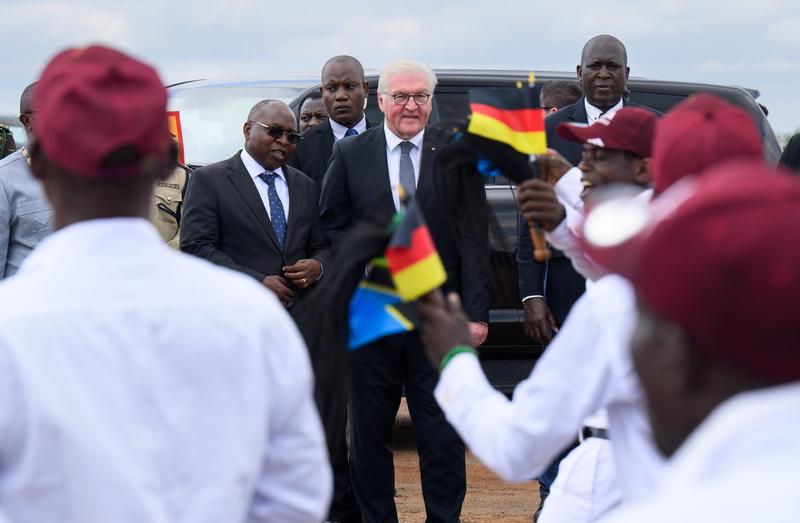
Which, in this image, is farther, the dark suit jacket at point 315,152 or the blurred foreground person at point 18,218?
the dark suit jacket at point 315,152

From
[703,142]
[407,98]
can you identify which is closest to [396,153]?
[407,98]

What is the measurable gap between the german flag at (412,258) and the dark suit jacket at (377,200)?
314cm

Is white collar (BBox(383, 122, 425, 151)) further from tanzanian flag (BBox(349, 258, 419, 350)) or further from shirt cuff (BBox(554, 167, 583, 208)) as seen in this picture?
tanzanian flag (BBox(349, 258, 419, 350))

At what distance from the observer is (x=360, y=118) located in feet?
25.6

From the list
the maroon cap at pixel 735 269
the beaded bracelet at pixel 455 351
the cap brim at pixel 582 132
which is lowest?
the beaded bracelet at pixel 455 351

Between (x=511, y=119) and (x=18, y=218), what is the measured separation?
3059mm

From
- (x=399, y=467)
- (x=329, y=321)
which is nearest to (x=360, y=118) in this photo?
(x=399, y=467)

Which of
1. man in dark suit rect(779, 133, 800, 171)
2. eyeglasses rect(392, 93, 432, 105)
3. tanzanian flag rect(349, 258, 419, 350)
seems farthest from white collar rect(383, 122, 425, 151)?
tanzanian flag rect(349, 258, 419, 350)

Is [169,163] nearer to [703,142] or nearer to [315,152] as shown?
[703,142]

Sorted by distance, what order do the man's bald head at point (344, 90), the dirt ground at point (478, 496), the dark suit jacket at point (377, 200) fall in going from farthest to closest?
the man's bald head at point (344, 90), the dirt ground at point (478, 496), the dark suit jacket at point (377, 200)

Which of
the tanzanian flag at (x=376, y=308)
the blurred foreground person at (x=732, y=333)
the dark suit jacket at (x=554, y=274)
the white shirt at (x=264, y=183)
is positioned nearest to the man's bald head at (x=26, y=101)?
the white shirt at (x=264, y=183)

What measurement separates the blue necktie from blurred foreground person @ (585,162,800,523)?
16.7 feet

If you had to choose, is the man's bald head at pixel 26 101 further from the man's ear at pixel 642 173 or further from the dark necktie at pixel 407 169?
the man's ear at pixel 642 173

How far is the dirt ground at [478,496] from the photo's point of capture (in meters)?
7.43
